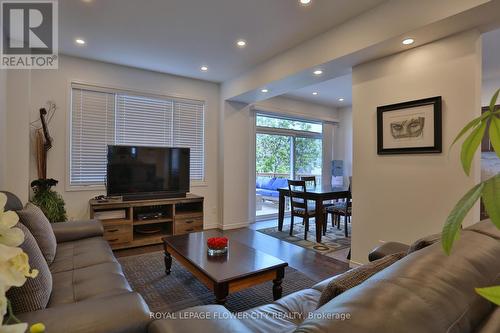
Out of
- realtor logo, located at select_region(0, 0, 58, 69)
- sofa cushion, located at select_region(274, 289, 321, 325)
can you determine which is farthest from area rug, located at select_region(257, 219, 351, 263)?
realtor logo, located at select_region(0, 0, 58, 69)

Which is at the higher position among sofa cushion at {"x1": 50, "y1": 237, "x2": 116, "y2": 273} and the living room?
the living room

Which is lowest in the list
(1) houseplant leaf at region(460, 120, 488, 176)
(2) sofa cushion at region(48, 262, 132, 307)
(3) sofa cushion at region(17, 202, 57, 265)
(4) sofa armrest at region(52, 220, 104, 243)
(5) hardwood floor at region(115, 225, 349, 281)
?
(5) hardwood floor at region(115, 225, 349, 281)

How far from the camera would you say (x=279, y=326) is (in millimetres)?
1296

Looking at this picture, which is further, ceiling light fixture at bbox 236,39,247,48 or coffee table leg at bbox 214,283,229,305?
ceiling light fixture at bbox 236,39,247,48

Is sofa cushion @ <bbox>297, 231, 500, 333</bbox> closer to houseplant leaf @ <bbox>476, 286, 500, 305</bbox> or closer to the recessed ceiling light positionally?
houseplant leaf @ <bbox>476, 286, 500, 305</bbox>

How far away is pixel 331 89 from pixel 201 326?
5218mm

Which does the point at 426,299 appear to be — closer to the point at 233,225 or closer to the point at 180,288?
the point at 180,288

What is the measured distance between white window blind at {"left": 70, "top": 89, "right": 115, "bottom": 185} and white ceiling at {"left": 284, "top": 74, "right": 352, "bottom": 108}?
3.53 meters

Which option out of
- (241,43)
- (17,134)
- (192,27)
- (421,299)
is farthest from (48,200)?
(421,299)

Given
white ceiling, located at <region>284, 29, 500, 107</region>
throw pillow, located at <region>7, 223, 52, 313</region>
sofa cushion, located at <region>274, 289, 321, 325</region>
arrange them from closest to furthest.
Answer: throw pillow, located at <region>7, 223, 52, 313</region> < sofa cushion, located at <region>274, 289, 321, 325</region> < white ceiling, located at <region>284, 29, 500, 107</region>

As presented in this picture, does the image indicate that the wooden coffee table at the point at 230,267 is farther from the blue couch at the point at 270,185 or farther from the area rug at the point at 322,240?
the blue couch at the point at 270,185

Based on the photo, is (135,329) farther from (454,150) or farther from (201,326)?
(454,150)

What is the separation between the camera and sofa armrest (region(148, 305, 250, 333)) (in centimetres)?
104

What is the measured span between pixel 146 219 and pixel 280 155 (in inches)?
134
